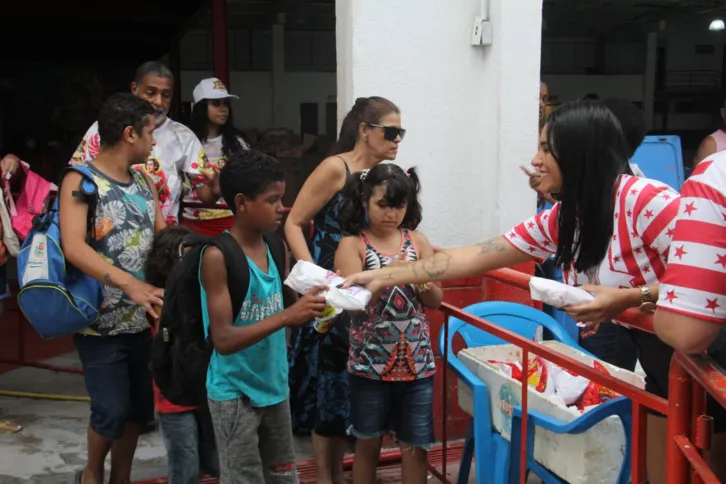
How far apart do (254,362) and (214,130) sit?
2.61 m

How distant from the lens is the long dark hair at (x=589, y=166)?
2434mm

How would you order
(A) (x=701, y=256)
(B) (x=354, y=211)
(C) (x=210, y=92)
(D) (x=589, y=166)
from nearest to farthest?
(A) (x=701, y=256) < (D) (x=589, y=166) < (B) (x=354, y=211) < (C) (x=210, y=92)

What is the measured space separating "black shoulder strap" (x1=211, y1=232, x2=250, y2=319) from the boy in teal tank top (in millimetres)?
21

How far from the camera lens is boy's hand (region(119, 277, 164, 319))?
302cm

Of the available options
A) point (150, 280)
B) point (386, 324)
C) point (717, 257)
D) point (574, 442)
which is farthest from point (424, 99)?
point (717, 257)

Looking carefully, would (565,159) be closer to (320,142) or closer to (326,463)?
(326,463)

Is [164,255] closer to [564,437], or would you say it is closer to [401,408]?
[401,408]

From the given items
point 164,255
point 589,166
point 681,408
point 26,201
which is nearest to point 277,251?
point 164,255

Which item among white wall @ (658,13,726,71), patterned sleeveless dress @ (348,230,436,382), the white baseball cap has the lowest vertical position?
patterned sleeveless dress @ (348,230,436,382)

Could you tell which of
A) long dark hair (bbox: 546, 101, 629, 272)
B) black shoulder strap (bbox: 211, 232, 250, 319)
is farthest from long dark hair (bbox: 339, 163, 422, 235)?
long dark hair (bbox: 546, 101, 629, 272)

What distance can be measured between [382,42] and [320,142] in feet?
47.2

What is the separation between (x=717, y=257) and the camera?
1716 millimetres

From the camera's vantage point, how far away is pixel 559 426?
272 centimetres

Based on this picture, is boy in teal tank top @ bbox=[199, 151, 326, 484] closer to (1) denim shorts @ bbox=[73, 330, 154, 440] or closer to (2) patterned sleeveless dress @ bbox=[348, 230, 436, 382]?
(2) patterned sleeveless dress @ bbox=[348, 230, 436, 382]
